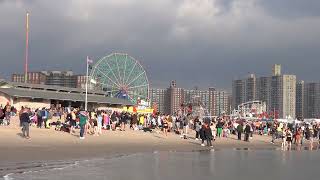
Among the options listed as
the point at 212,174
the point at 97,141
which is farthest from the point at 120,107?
the point at 212,174

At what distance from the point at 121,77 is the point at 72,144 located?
189 ft

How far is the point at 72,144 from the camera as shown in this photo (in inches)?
1079

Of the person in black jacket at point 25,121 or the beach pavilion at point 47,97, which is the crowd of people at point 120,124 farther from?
the beach pavilion at point 47,97

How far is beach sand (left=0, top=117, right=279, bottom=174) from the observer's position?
20.8m

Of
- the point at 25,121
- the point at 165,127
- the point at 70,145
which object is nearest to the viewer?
the point at 25,121

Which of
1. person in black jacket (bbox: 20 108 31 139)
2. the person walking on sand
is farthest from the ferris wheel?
person in black jacket (bbox: 20 108 31 139)

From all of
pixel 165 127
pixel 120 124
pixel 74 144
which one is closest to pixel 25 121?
pixel 74 144

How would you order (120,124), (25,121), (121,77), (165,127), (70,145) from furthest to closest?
1. (121,77)
2. (165,127)
3. (120,124)
4. (70,145)
5. (25,121)

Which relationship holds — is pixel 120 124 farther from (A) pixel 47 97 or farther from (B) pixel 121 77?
(B) pixel 121 77

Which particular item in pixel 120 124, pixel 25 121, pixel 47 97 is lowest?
pixel 120 124

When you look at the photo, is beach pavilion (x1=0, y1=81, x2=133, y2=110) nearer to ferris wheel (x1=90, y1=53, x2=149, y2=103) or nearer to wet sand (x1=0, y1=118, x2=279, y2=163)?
ferris wheel (x1=90, y1=53, x2=149, y2=103)

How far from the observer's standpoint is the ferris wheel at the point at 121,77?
81.9 meters

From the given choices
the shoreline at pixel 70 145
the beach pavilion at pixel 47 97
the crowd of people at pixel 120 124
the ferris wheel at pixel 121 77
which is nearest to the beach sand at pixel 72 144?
the shoreline at pixel 70 145

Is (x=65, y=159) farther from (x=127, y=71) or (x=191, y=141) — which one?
(x=127, y=71)
